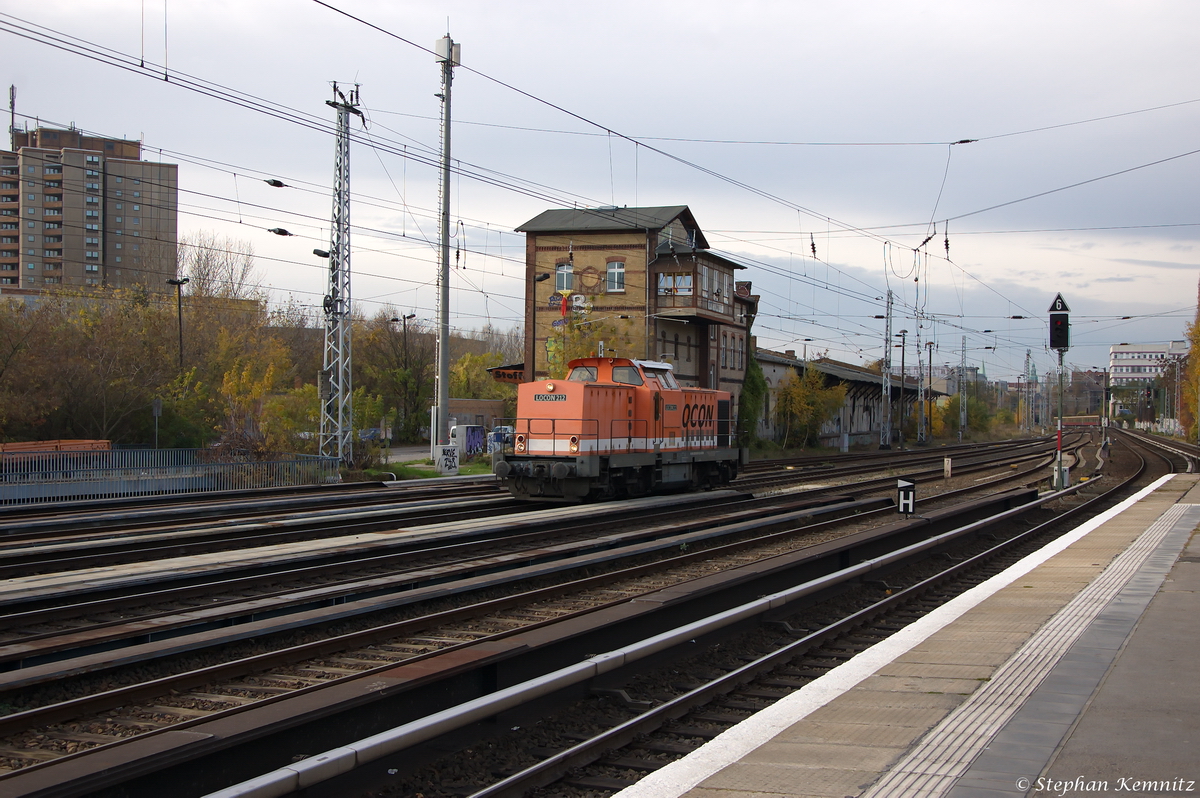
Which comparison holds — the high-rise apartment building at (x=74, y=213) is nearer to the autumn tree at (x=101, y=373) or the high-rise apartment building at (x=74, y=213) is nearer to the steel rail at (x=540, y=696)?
the autumn tree at (x=101, y=373)

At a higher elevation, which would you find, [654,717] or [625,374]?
[625,374]

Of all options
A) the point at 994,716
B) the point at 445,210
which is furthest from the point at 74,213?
the point at 994,716

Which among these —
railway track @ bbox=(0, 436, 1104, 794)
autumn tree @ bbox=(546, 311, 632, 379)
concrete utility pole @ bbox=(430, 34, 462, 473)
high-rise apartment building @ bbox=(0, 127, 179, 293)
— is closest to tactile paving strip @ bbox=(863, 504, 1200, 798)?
railway track @ bbox=(0, 436, 1104, 794)

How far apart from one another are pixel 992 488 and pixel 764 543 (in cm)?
1861

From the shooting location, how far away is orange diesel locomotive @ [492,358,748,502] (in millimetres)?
20500

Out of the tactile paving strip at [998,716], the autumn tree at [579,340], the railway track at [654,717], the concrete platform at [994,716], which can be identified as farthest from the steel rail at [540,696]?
the autumn tree at [579,340]

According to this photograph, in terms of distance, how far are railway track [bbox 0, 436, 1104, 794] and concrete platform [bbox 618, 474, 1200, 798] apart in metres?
2.61

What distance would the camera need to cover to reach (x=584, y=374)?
72.6 feet

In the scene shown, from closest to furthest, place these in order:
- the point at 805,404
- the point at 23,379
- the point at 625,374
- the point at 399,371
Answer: the point at 625,374 < the point at 23,379 < the point at 805,404 < the point at 399,371

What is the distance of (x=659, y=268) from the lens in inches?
1933

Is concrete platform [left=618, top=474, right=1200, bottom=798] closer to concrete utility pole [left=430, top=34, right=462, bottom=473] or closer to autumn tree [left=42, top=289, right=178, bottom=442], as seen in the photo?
concrete utility pole [left=430, top=34, right=462, bottom=473]

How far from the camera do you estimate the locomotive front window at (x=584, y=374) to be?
2200cm

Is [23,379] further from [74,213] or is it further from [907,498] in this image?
[74,213]

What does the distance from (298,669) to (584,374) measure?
47.9 feet
